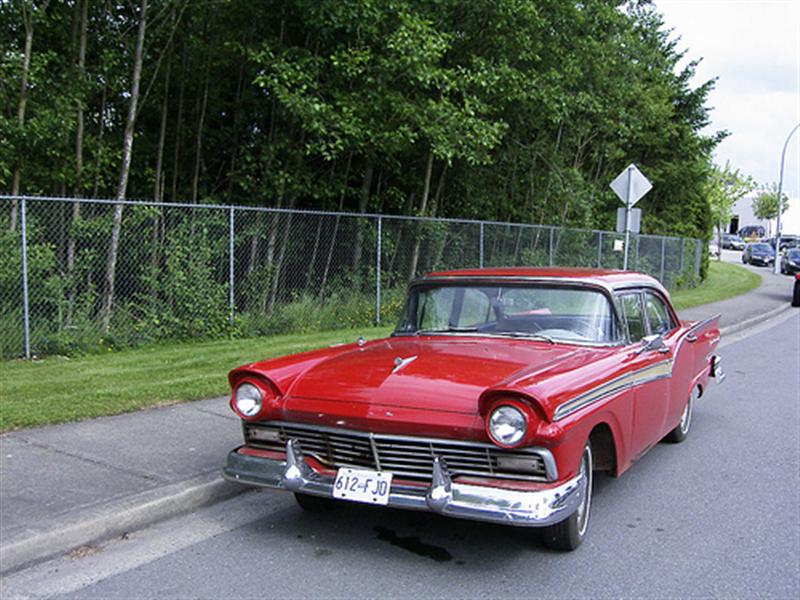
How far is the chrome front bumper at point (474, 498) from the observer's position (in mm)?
3631

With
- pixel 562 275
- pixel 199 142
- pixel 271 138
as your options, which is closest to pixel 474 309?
pixel 562 275

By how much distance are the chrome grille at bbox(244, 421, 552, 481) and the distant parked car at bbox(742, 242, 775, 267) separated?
5262 cm

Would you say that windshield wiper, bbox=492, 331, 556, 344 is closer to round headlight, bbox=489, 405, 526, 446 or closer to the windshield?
the windshield

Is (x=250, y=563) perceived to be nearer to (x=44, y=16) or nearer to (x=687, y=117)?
(x=44, y=16)

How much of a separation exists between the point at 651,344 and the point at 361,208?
11316 mm

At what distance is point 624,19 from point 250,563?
1879 centimetres

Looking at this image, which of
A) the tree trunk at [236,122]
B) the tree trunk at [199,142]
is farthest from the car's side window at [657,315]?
the tree trunk at [199,142]

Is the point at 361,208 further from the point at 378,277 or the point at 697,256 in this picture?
the point at 697,256

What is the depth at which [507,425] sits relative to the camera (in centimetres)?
372

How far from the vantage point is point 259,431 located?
4.36 metres

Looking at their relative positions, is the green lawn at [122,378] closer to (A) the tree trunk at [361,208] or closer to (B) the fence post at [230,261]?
(B) the fence post at [230,261]

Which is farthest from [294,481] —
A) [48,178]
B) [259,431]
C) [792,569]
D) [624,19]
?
[624,19]

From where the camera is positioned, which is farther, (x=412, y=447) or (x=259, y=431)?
(x=259, y=431)

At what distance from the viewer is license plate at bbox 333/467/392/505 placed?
152 inches
